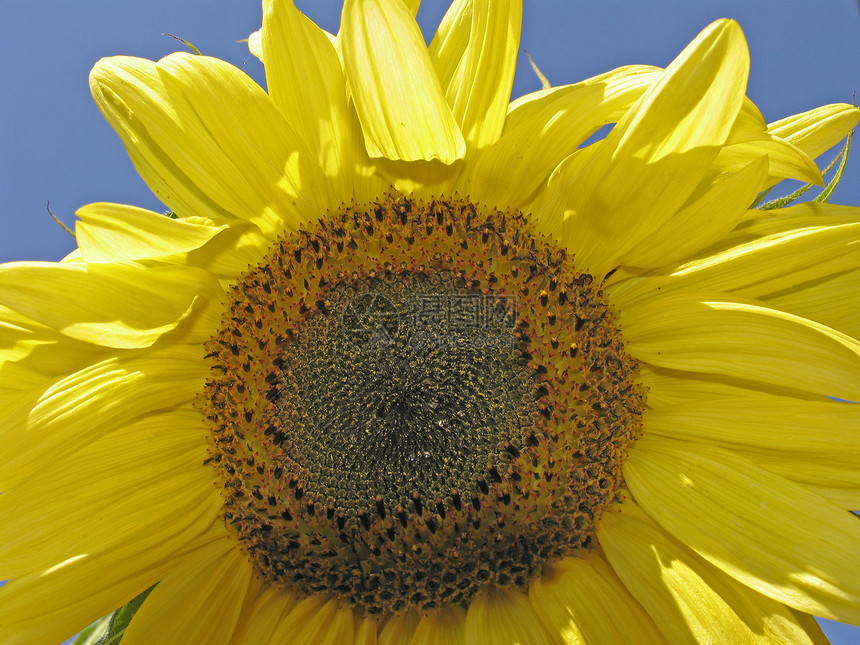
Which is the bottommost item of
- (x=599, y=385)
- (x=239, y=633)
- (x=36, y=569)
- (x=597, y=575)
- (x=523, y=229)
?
(x=597, y=575)

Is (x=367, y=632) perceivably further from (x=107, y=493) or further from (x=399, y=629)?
(x=107, y=493)

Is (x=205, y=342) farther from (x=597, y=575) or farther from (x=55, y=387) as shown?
(x=597, y=575)

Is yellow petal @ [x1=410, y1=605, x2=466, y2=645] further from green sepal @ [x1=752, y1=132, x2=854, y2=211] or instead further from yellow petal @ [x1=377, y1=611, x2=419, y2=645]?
green sepal @ [x1=752, y1=132, x2=854, y2=211]

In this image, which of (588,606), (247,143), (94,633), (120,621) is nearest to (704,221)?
(588,606)

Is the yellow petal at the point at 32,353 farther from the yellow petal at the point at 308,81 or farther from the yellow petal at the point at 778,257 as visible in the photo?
the yellow petal at the point at 778,257

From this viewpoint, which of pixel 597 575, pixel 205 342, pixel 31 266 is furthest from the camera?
pixel 205 342

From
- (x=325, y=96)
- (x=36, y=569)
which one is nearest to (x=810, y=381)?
(x=325, y=96)
